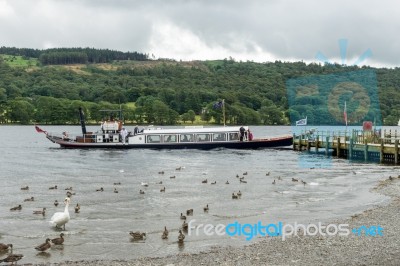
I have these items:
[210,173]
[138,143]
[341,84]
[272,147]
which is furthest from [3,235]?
[272,147]

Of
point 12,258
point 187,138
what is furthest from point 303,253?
point 187,138

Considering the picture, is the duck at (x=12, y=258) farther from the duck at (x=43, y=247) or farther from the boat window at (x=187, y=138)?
the boat window at (x=187, y=138)

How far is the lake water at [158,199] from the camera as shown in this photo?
23297 millimetres

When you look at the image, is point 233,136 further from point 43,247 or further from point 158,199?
point 43,247

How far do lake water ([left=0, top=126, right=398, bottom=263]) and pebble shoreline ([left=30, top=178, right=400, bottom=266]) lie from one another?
136 centimetres

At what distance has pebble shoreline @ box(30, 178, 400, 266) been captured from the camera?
18.6m

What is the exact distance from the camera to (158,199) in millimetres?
36281

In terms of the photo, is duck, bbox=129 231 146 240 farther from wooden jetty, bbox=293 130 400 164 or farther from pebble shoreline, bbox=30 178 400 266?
wooden jetty, bbox=293 130 400 164

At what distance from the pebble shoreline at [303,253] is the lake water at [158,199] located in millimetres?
1365

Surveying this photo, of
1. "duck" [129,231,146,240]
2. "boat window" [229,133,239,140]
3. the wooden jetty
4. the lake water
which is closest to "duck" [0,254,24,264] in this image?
the lake water

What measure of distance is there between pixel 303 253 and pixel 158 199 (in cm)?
1784

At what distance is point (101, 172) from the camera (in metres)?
55.4

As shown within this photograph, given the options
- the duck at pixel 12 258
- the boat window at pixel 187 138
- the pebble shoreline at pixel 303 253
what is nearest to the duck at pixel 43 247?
the duck at pixel 12 258

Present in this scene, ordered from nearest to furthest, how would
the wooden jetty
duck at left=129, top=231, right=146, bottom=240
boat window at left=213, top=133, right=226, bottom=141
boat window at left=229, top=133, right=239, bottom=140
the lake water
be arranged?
the lake water < duck at left=129, top=231, right=146, bottom=240 < the wooden jetty < boat window at left=213, top=133, right=226, bottom=141 < boat window at left=229, top=133, right=239, bottom=140
